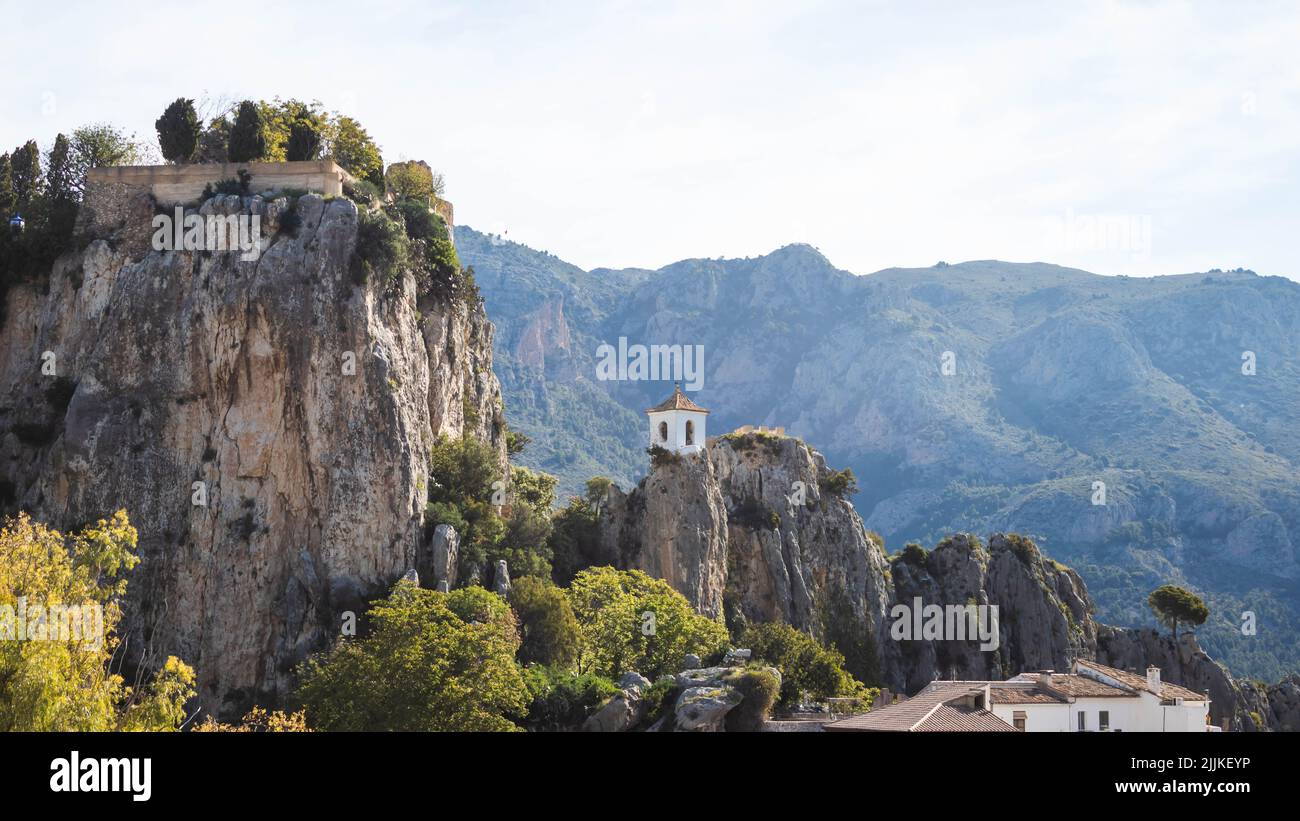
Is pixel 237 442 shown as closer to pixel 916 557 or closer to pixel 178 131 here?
pixel 178 131

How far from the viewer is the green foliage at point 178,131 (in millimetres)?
82812

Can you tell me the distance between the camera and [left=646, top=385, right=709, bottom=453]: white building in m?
93.9

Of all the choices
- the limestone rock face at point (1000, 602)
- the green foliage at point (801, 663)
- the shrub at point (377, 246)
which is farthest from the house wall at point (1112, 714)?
the shrub at point (377, 246)

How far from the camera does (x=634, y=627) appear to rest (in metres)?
76.9

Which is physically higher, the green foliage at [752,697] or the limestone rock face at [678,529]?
the limestone rock face at [678,529]

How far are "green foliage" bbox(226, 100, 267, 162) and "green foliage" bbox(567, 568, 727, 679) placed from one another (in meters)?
28.2

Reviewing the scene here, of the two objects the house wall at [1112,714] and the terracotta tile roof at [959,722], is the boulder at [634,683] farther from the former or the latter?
the house wall at [1112,714]

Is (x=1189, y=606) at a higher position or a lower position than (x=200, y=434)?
lower

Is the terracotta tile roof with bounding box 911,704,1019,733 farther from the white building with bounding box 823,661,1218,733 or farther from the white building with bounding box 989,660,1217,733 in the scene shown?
the white building with bounding box 989,660,1217,733

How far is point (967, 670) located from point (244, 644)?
53.2m

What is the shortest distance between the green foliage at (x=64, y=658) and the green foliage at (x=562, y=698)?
26.5 m
